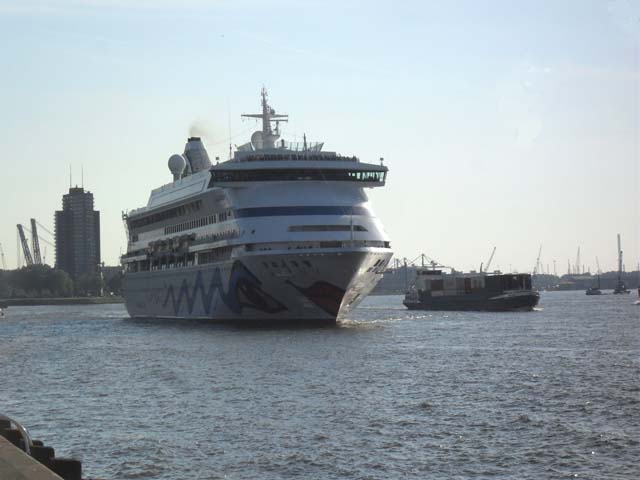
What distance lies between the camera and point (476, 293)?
451 feet

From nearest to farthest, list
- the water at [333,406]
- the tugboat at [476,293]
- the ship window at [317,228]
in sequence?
the water at [333,406]
the ship window at [317,228]
the tugboat at [476,293]

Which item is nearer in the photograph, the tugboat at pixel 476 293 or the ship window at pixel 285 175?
the ship window at pixel 285 175

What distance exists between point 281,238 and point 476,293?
62647 mm

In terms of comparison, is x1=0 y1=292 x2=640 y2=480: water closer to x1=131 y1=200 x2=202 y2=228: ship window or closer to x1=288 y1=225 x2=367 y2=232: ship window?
x1=288 y1=225 x2=367 y2=232: ship window

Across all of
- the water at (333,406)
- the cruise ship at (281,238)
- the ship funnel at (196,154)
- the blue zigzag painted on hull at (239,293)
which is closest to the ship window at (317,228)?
the cruise ship at (281,238)

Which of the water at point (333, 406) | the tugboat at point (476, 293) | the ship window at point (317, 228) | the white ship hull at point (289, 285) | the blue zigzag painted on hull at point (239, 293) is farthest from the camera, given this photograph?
the tugboat at point (476, 293)

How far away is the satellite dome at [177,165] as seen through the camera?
119 meters

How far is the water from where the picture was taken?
102 feet

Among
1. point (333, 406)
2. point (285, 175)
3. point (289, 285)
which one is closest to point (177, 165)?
point (285, 175)

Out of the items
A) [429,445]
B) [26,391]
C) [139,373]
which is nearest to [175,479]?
[429,445]

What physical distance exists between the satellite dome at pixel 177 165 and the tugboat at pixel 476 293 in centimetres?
4113

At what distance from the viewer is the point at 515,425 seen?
119 feet

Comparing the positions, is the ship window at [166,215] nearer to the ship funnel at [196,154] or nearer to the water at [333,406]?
the ship funnel at [196,154]

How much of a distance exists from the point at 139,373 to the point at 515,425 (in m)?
23.0
